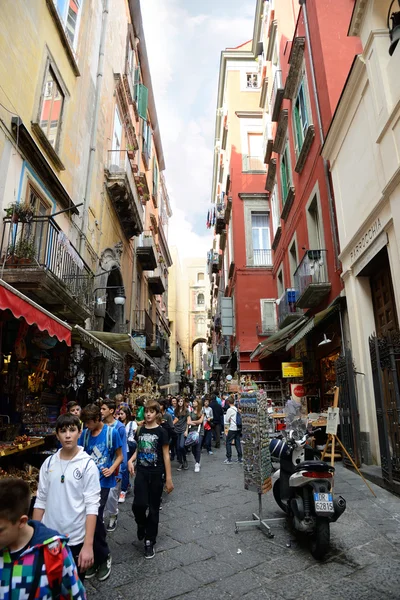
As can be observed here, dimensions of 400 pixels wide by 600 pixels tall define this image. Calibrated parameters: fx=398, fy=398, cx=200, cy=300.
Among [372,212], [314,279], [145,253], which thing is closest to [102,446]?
[372,212]

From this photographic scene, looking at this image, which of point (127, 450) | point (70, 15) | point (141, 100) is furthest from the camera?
point (141, 100)

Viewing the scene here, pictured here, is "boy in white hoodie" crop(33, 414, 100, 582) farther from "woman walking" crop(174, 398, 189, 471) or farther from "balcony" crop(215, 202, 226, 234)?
"balcony" crop(215, 202, 226, 234)

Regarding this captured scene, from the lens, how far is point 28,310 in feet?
18.2

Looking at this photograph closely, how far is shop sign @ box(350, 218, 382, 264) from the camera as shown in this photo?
7.36 metres

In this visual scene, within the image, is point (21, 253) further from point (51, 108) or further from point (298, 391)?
point (298, 391)

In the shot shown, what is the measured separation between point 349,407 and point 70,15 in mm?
13435

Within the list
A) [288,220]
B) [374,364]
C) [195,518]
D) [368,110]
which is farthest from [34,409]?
[288,220]

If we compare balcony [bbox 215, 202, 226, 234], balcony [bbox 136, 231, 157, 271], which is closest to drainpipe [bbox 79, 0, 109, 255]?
balcony [bbox 136, 231, 157, 271]

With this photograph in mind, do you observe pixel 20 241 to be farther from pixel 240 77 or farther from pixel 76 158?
pixel 240 77

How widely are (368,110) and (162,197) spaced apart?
29827 mm

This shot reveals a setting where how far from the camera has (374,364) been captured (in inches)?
249

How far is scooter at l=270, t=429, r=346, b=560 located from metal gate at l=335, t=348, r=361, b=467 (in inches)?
120

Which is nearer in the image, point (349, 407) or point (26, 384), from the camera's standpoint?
point (349, 407)

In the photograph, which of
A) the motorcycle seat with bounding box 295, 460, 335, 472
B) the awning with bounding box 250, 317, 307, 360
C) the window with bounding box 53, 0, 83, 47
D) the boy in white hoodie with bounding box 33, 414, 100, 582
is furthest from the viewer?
the awning with bounding box 250, 317, 307, 360
